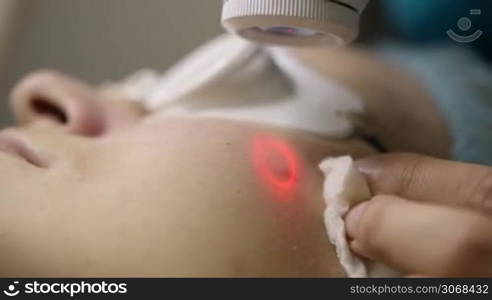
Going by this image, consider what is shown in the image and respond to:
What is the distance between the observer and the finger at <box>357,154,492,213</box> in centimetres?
36

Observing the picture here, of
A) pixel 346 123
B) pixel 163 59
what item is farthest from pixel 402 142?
pixel 163 59

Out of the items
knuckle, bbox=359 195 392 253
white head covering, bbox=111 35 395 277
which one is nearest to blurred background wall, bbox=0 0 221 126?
white head covering, bbox=111 35 395 277

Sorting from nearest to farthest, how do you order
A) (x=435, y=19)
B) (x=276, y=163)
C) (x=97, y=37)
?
(x=276, y=163) → (x=435, y=19) → (x=97, y=37)

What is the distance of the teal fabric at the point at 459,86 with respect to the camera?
1.47 ft

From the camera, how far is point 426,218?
0.34 meters

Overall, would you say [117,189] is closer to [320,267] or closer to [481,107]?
[320,267]

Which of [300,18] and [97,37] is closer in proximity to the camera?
[300,18]

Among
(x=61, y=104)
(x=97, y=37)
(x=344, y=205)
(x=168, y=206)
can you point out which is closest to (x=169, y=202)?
(x=168, y=206)

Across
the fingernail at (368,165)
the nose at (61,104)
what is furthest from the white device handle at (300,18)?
the nose at (61,104)

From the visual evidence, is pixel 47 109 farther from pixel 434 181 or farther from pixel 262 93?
pixel 434 181

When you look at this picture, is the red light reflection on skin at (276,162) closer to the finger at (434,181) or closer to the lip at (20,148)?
the finger at (434,181)

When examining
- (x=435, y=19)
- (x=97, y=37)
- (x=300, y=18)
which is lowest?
(x=300, y=18)

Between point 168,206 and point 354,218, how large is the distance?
0.38 feet

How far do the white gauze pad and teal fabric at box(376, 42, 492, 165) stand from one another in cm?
7
